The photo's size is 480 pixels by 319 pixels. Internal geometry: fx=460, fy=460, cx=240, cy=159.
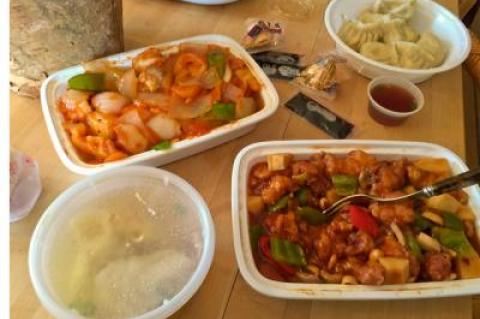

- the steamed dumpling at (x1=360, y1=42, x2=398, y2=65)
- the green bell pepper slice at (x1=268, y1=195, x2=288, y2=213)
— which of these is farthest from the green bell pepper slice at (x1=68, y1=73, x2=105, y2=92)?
the steamed dumpling at (x1=360, y1=42, x2=398, y2=65)

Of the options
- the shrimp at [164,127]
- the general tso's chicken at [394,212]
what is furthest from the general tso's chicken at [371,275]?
the shrimp at [164,127]

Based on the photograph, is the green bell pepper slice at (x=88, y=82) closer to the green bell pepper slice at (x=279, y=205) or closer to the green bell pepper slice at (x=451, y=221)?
the green bell pepper slice at (x=279, y=205)

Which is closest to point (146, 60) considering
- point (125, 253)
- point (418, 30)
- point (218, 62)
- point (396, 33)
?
point (218, 62)

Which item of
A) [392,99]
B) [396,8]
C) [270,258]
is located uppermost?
[396,8]

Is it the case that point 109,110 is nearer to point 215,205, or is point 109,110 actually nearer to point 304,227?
point 215,205

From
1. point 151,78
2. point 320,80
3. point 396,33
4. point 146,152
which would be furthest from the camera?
point 396,33

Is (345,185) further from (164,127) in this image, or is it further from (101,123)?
(101,123)

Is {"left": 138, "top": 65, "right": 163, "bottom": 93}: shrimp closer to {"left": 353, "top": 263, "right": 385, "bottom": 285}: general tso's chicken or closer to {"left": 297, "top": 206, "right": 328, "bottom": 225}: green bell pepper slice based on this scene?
{"left": 297, "top": 206, "right": 328, "bottom": 225}: green bell pepper slice
